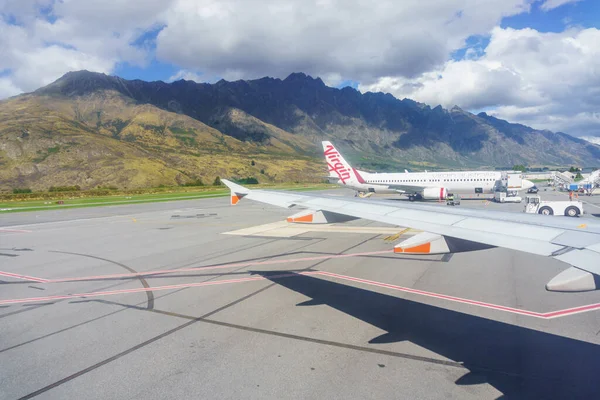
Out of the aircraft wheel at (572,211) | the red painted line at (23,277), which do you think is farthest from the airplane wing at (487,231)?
the aircraft wheel at (572,211)

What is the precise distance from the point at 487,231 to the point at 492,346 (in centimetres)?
264

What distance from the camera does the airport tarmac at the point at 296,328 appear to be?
263 inches

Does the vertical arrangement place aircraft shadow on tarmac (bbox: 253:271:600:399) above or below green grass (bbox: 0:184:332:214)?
below

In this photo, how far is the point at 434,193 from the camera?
44.1 meters

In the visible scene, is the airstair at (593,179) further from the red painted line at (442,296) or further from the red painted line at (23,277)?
the red painted line at (23,277)

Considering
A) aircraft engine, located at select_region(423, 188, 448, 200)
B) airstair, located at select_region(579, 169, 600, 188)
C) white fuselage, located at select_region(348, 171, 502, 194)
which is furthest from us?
airstair, located at select_region(579, 169, 600, 188)

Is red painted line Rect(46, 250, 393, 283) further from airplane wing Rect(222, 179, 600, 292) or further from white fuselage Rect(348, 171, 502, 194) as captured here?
white fuselage Rect(348, 171, 502, 194)

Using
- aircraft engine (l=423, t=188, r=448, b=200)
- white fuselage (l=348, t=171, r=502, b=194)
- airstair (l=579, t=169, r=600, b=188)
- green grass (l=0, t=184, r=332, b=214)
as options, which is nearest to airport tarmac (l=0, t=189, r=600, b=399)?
aircraft engine (l=423, t=188, r=448, b=200)

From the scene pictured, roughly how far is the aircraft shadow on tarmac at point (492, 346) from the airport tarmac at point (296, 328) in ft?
0.12

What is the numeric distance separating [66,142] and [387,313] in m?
140

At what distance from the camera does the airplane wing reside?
5551 mm

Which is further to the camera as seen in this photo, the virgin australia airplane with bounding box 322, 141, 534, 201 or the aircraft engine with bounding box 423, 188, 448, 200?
the virgin australia airplane with bounding box 322, 141, 534, 201

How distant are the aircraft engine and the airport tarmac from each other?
2710 centimetres

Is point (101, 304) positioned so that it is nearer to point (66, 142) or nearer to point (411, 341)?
point (411, 341)
